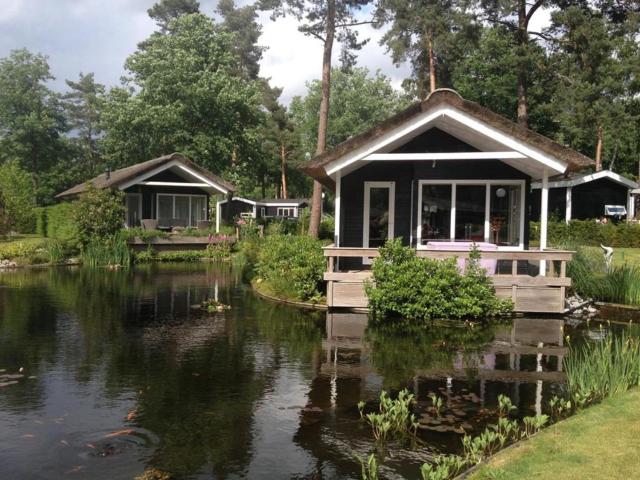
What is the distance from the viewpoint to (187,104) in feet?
125

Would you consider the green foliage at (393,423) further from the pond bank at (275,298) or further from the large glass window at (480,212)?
the large glass window at (480,212)

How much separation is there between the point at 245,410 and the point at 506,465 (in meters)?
2.97

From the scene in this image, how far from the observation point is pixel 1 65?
5516 centimetres

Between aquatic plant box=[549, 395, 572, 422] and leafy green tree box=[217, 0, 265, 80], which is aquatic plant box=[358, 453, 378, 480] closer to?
aquatic plant box=[549, 395, 572, 422]

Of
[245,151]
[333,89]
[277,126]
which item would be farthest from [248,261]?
[333,89]

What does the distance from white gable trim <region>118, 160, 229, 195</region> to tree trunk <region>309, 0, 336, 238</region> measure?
9.94 meters

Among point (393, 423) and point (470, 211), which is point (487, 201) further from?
point (393, 423)

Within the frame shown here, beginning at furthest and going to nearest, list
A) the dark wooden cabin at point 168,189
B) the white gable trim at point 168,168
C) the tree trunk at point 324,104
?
the dark wooden cabin at point 168,189
the white gable trim at point 168,168
the tree trunk at point 324,104

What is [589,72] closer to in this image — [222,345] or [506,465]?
[222,345]

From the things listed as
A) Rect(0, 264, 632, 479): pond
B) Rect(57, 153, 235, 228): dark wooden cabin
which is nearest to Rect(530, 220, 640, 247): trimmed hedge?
Rect(57, 153, 235, 228): dark wooden cabin

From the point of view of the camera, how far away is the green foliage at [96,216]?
25.1 m

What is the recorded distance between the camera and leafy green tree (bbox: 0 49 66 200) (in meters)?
53.2

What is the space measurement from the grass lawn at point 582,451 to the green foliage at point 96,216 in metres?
22.9

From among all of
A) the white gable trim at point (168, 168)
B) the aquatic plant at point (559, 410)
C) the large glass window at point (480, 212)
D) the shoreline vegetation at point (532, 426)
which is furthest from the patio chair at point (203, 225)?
the aquatic plant at point (559, 410)
